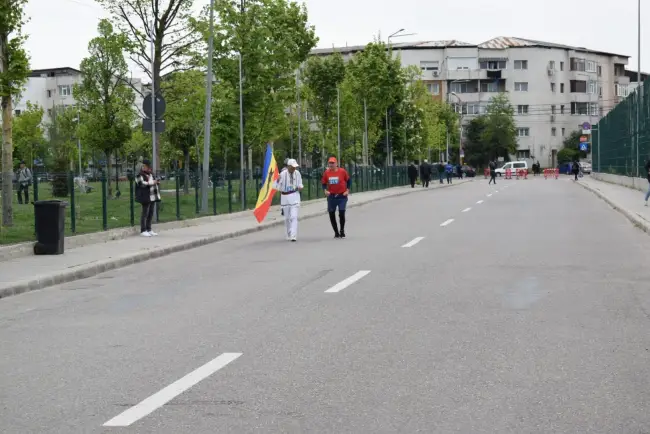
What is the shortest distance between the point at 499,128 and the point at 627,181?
206 ft

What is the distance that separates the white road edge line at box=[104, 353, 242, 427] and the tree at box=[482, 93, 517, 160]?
347 feet

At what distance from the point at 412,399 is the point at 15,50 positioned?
60.5 ft

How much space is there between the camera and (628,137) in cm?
4825

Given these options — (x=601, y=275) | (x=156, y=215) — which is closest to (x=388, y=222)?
(x=156, y=215)

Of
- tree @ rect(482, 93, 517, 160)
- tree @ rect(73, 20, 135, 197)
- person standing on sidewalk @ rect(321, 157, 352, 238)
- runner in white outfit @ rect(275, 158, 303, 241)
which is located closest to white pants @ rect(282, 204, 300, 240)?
runner in white outfit @ rect(275, 158, 303, 241)

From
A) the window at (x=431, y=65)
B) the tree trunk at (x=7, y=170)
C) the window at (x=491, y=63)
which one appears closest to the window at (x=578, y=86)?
the window at (x=491, y=63)

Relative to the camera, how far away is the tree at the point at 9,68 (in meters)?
20.2

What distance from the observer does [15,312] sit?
1026cm

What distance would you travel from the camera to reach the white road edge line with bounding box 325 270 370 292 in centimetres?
1129

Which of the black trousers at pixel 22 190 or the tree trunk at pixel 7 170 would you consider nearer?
the black trousers at pixel 22 190

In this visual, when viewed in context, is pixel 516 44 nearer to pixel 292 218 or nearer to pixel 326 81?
pixel 326 81

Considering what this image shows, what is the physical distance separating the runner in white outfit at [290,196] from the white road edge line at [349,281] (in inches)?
250

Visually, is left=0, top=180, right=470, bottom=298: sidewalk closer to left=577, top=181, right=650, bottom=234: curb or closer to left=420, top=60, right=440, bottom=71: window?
left=577, top=181, right=650, bottom=234: curb

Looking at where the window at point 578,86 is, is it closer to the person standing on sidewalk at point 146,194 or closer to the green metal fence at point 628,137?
the green metal fence at point 628,137
